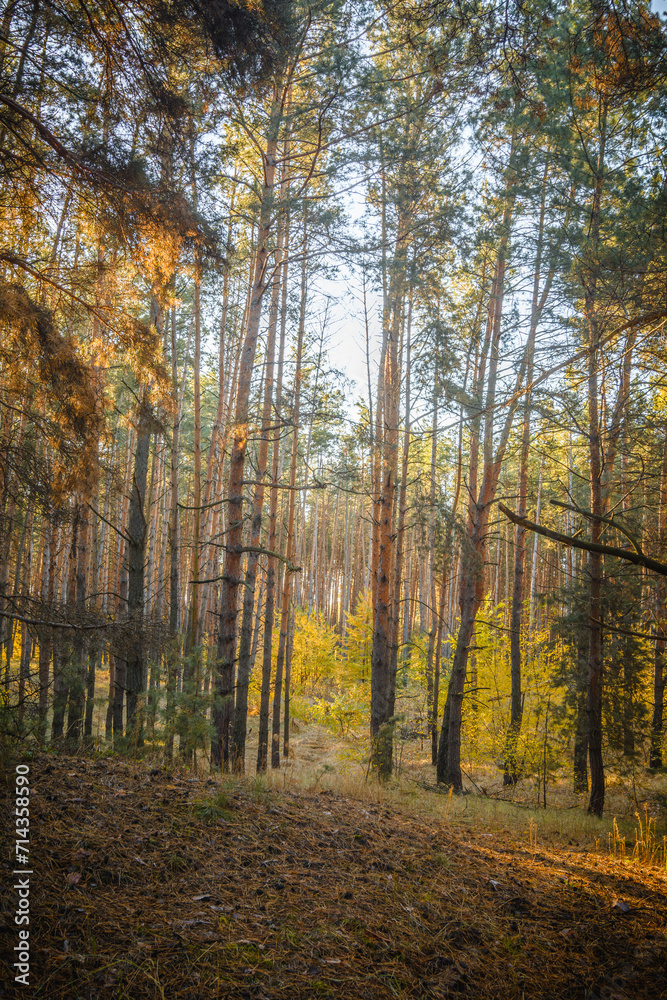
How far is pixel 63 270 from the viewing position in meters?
4.41

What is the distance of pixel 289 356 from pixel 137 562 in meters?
6.78

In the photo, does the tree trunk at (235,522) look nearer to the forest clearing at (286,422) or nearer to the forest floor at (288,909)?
the forest clearing at (286,422)

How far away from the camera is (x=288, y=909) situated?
8.27 ft

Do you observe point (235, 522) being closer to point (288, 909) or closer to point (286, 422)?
point (286, 422)

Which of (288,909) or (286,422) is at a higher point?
(286,422)

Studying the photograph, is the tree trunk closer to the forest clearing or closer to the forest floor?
the forest clearing

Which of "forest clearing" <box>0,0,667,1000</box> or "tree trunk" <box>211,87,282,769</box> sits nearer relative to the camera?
"forest clearing" <box>0,0,667,1000</box>

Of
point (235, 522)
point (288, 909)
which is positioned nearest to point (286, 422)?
point (235, 522)

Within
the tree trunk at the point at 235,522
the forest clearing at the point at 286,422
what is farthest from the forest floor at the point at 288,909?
the tree trunk at the point at 235,522

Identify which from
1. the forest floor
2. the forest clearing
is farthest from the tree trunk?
the forest floor

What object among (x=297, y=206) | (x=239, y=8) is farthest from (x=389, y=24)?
(x=297, y=206)

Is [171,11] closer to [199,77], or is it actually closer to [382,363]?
[199,77]

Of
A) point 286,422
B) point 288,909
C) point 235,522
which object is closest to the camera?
point 288,909

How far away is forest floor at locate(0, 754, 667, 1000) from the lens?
196 centimetres
